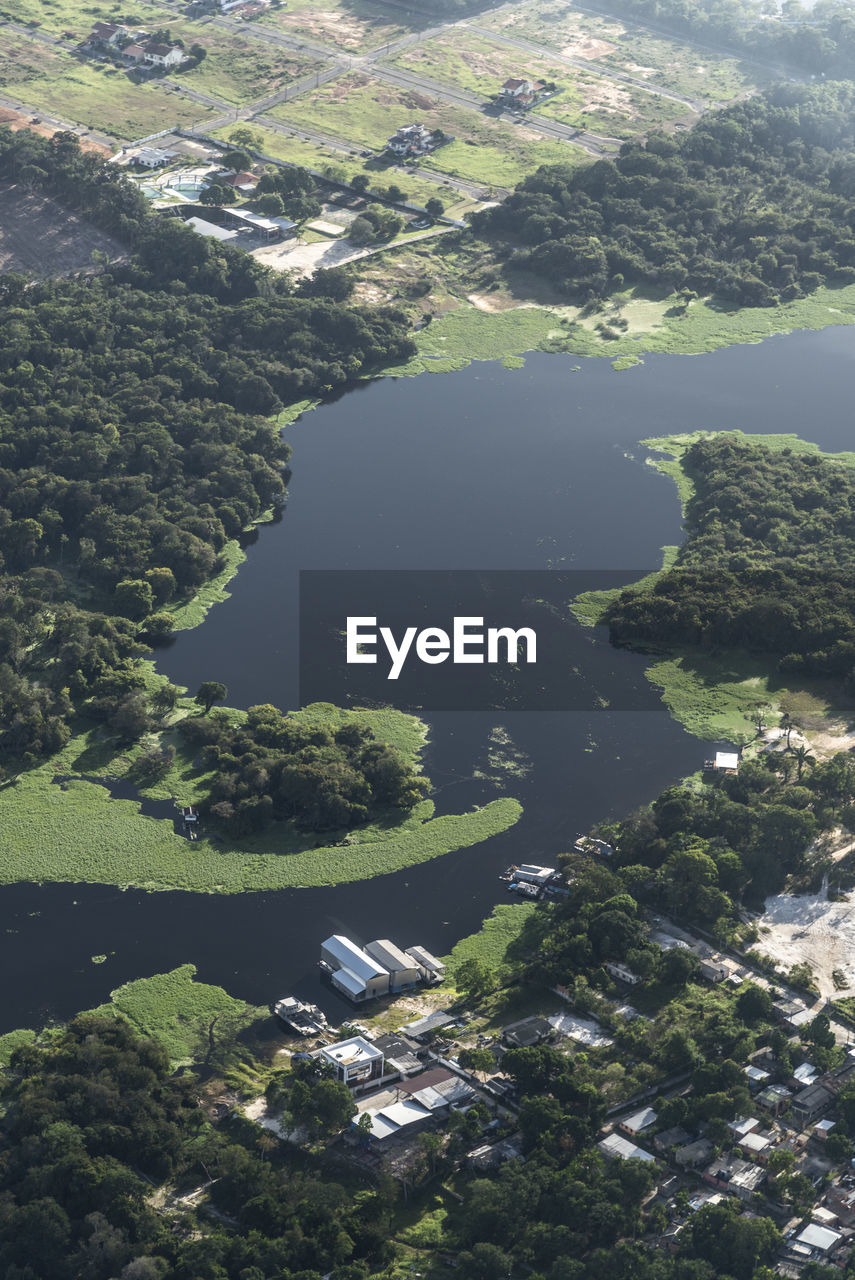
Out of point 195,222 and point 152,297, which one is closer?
point 152,297

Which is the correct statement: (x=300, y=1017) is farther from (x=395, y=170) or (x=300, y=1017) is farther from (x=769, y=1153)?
(x=395, y=170)

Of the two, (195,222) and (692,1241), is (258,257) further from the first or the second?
(692,1241)

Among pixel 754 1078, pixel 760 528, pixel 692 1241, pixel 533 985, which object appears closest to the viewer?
pixel 692 1241

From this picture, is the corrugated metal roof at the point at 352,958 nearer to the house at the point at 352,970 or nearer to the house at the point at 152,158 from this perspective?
the house at the point at 352,970

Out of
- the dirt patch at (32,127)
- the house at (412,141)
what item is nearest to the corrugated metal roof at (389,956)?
the dirt patch at (32,127)

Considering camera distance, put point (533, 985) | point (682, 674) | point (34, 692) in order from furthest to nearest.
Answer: point (682, 674), point (34, 692), point (533, 985)

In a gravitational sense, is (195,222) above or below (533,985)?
above

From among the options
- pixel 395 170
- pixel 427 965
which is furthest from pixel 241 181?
pixel 427 965

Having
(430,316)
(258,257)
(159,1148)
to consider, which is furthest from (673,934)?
(258,257)
